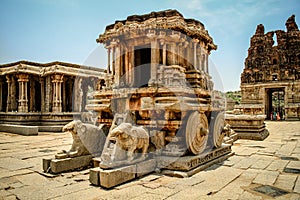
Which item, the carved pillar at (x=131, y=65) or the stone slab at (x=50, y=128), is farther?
the stone slab at (x=50, y=128)

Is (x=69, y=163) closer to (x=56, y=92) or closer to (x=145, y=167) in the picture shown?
(x=145, y=167)

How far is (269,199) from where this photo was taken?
3.39m

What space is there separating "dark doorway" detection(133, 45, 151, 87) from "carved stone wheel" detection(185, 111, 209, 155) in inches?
87.8

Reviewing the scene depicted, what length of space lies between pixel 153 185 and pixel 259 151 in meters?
4.85

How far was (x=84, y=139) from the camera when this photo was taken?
537 cm

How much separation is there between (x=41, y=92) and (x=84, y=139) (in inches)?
521

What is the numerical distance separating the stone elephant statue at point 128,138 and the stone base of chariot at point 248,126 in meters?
7.39

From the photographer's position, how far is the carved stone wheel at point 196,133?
199 inches

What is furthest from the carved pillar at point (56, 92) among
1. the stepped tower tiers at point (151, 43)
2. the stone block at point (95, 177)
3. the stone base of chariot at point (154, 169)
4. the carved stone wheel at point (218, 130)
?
the stone block at point (95, 177)

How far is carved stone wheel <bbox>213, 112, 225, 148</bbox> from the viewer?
6.16 metres

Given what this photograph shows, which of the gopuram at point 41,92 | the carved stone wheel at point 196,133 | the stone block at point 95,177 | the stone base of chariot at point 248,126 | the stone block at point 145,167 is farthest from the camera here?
the gopuram at point 41,92

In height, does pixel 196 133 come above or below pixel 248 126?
above

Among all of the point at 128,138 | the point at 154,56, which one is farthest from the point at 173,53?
the point at 128,138

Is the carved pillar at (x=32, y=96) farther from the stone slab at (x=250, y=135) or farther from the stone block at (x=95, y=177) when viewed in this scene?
the stone block at (x=95, y=177)
